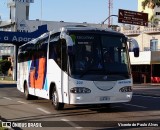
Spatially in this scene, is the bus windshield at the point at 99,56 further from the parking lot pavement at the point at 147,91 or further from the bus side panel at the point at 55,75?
the parking lot pavement at the point at 147,91

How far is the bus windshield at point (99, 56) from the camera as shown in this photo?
1527 cm

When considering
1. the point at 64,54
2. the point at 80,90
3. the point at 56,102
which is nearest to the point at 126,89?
the point at 80,90

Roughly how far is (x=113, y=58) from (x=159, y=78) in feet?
135

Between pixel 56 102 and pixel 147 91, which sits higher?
pixel 56 102

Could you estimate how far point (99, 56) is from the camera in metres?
15.5

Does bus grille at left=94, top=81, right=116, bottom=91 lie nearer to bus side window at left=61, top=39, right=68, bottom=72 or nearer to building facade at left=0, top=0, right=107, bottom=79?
bus side window at left=61, top=39, right=68, bottom=72

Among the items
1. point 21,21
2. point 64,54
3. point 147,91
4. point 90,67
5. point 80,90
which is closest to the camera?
point 80,90

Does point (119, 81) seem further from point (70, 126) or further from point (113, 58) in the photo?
point (70, 126)

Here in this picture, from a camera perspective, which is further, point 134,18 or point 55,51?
point 134,18

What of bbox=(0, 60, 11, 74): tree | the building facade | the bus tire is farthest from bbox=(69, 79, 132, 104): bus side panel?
the building facade

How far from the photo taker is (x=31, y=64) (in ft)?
71.8

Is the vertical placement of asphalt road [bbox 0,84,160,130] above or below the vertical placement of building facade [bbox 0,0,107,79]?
below

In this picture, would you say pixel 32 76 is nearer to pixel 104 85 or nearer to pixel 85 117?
pixel 104 85

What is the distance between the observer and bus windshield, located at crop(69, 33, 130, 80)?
15.3 metres
